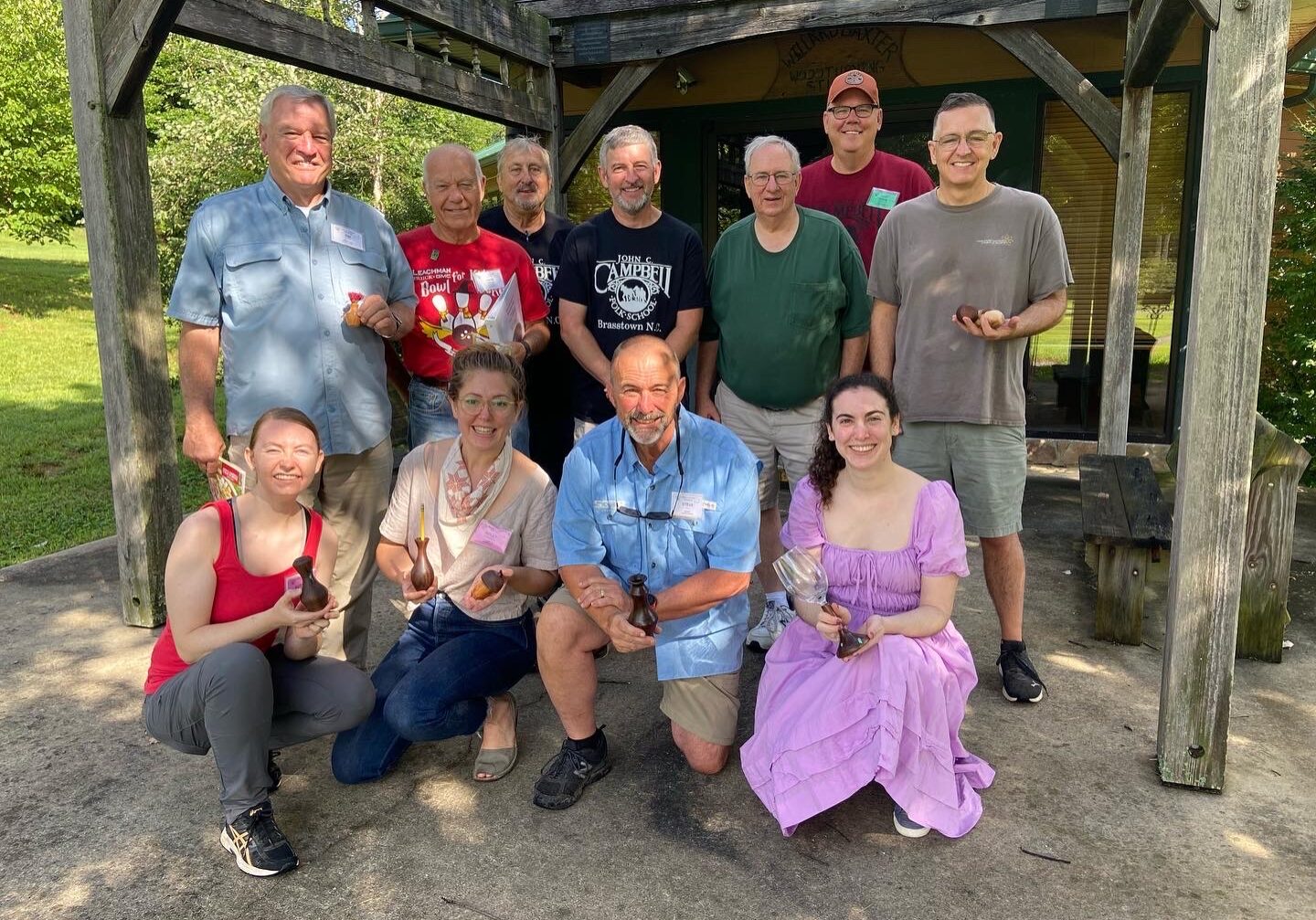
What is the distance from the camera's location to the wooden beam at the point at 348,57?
13.4 feet

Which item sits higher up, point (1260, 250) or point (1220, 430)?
point (1260, 250)

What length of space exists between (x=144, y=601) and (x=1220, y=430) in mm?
4229

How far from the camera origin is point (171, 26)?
3992 millimetres

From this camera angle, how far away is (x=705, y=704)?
10.1 ft

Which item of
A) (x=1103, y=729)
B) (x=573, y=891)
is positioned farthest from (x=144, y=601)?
(x=1103, y=729)

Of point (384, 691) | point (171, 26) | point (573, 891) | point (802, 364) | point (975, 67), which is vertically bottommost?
point (573, 891)

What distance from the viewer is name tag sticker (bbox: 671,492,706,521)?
9.82ft

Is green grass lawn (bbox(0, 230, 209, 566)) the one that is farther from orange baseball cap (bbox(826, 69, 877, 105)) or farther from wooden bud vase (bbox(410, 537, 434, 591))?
orange baseball cap (bbox(826, 69, 877, 105))

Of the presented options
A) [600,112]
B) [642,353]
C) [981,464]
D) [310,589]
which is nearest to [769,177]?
[642,353]

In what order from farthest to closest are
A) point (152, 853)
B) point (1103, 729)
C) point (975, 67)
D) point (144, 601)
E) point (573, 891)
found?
1. point (975, 67)
2. point (144, 601)
3. point (1103, 729)
4. point (152, 853)
5. point (573, 891)

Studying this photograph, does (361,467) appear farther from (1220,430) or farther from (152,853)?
(1220,430)

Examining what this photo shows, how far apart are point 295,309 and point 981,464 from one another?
248 cm

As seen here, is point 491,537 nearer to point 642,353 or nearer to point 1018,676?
point 642,353

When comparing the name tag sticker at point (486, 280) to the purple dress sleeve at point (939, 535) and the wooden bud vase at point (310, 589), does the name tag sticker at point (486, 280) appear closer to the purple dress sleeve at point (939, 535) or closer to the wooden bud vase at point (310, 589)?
the wooden bud vase at point (310, 589)
